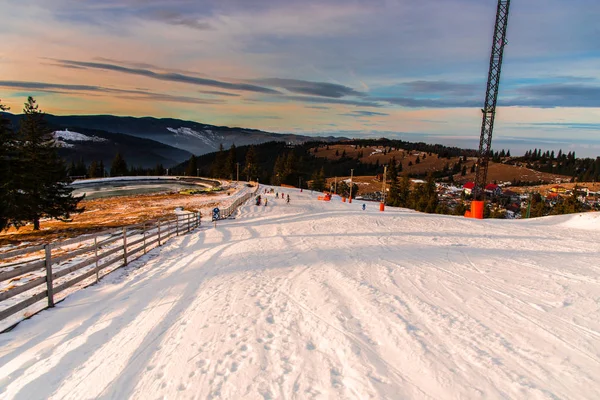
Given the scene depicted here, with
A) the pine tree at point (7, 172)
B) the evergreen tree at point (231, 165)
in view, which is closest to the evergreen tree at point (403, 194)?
the evergreen tree at point (231, 165)

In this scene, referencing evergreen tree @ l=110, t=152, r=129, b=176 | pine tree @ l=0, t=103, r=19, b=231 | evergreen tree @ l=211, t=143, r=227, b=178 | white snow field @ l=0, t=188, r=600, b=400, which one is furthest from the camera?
evergreen tree @ l=211, t=143, r=227, b=178

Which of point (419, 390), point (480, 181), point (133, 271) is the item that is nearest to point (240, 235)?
point (133, 271)

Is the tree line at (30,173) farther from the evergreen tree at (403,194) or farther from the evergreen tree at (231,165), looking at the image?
the evergreen tree at (403,194)

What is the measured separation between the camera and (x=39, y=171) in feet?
109

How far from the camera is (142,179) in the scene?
110500 millimetres

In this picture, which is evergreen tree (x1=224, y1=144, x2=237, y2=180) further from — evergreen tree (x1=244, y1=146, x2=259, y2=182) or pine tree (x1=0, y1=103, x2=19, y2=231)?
pine tree (x1=0, y1=103, x2=19, y2=231)

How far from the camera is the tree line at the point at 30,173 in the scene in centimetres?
2703

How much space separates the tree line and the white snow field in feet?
80.9

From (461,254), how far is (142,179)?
115m

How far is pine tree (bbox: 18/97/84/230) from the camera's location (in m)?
31.8

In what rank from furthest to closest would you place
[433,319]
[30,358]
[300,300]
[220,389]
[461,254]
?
1. [461,254]
2. [300,300]
3. [433,319]
4. [30,358]
5. [220,389]

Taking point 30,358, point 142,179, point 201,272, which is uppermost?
point 30,358

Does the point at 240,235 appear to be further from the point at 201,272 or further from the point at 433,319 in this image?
the point at 433,319

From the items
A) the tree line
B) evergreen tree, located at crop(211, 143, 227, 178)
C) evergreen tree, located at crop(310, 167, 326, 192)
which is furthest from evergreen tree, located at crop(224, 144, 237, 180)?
the tree line
